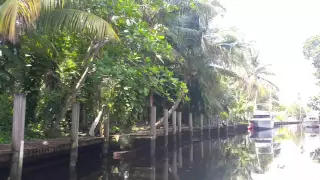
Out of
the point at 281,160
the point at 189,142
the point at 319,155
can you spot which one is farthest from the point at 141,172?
the point at 189,142

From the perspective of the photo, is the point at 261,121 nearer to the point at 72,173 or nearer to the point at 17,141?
the point at 72,173

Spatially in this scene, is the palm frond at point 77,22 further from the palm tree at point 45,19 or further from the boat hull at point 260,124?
the boat hull at point 260,124

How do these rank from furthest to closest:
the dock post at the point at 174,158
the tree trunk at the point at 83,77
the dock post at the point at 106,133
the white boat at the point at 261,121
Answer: the white boat at the point at 261,121
the dock post at the point at 106,133
the dock post at the point at 174,158
the tree trunk at the point at 83,77

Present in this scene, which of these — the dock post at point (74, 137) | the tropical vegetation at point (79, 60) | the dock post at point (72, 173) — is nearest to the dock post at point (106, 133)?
the tropical vegetation at point (79, 60)

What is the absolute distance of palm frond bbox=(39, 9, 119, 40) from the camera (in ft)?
26.3

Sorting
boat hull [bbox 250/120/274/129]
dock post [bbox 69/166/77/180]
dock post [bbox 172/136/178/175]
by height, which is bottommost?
dock post [bbox 172/136/178/175]

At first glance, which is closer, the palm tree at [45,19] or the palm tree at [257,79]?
the palm tree at [45,19]

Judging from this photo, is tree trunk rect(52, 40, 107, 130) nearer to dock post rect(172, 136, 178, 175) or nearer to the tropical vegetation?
the tropical vegetation

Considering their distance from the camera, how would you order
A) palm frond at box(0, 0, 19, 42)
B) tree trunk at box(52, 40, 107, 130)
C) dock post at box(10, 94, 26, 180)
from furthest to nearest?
tree trunk at box(52, 40, 107, 130) < dock post at box(10, 94, 26, 180) < palm frond at box(0, 0, 19, 42)

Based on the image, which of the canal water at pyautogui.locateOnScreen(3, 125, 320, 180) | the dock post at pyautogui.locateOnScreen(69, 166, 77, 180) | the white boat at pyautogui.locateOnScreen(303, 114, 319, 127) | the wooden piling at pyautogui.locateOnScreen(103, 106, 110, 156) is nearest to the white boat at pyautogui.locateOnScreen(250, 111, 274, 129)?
the white boat at pyautogui.locateOnScreen(303, 114, 319, 127)

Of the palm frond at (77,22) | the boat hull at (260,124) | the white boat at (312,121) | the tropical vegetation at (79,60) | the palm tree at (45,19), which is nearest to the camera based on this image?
the palm tree at (45,19)

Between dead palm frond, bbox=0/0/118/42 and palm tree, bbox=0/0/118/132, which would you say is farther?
dead palm frond, bbox=0/0/118/42

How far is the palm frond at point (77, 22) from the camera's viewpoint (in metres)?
8.01

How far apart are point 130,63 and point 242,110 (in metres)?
28.5
